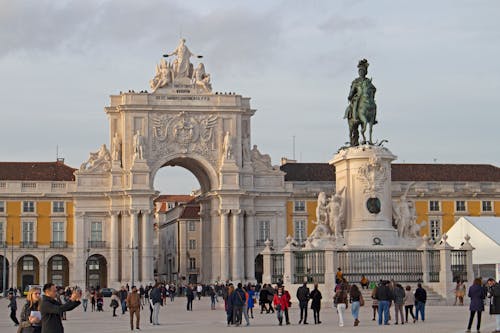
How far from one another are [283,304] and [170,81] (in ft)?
186

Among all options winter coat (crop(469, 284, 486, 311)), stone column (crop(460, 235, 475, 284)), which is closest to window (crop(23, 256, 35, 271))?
stone column (crop(460, 235, 475, 284))

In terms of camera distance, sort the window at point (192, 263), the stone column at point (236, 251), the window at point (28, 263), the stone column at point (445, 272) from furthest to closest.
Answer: the window at point (192, 263), the window at point (28, 263), the stone column at point (236, 251), the stone column at point (445, 272)

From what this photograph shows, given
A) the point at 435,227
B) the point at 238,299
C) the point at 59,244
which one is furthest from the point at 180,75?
the point at 238,299

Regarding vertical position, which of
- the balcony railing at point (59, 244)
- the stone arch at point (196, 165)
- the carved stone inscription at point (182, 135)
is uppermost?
the carved stone inscription at point (182, 135)

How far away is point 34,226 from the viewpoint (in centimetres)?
8744

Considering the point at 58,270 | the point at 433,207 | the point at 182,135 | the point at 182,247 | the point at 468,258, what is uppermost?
the point at 182,135

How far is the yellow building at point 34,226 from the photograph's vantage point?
284 ft

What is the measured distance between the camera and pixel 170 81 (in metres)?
86.8

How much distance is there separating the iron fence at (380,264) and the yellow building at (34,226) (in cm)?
5168

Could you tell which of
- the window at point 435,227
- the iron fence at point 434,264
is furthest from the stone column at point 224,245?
the iron fence at point 434,264

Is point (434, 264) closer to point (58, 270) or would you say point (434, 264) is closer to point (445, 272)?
point (445, 272)

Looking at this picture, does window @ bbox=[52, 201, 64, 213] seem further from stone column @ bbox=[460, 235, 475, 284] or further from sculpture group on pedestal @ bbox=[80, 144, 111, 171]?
stone column @ bbox=[460, 235, 475, 284]

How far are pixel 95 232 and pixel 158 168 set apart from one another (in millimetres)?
6871

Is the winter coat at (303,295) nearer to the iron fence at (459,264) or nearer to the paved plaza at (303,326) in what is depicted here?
the paved plaza at (303,326)
